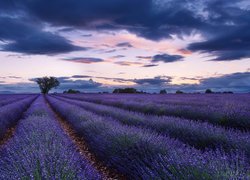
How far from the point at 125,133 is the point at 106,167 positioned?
81 centimetres

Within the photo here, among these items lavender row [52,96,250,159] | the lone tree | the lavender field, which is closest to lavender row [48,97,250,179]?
the lavender field

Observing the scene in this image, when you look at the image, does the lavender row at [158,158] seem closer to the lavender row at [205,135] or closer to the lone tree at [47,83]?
the lavender row at [205,135]

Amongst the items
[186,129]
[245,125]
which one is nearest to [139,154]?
[186,129]

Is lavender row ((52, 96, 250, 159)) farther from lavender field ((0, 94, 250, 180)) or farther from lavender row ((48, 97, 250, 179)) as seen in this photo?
lavender row ((48, 97, 250, 179))

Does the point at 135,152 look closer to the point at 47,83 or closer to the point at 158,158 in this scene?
the point at 158,158

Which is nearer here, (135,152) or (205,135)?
(135,152)

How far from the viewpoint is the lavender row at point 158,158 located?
2693 mm

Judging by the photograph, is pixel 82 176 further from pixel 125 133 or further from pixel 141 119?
pixel 141 119

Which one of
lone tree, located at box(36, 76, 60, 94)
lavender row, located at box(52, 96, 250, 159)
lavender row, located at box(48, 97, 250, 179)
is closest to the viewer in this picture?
lavender row, located at box(48, 97, 250, 179)

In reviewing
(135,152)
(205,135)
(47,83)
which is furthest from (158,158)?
(47,83)

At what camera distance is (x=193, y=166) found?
2729 millimetres

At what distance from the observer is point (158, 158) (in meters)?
3.82

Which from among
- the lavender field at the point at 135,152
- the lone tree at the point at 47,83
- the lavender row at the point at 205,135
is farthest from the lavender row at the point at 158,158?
the lone tree at the point at 47,83

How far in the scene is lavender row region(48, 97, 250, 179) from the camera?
269 cm
